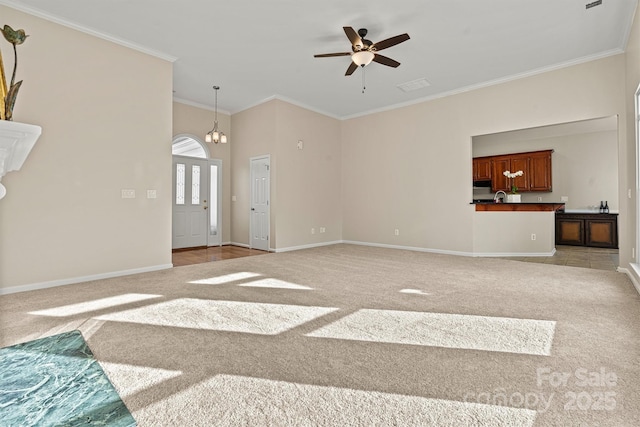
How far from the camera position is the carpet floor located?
4.83 feet

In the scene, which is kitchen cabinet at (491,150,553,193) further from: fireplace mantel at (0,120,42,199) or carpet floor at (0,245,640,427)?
fireplace mantel at (0,120,42,199)

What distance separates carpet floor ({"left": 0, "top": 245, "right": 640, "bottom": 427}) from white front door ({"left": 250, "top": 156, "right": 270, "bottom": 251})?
2670 mm

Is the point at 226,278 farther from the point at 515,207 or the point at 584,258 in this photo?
the point at 584,258

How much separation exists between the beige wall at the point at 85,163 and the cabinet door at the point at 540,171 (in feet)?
28.1

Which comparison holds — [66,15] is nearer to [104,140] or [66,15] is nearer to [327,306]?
[104,140]

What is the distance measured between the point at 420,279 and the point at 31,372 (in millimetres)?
3711

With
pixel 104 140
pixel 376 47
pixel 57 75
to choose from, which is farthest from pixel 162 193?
pixel 376 47

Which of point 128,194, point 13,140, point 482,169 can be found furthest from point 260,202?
point 482,169

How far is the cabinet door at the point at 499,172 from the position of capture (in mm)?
8438

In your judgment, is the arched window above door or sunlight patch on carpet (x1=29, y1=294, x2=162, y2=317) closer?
→ sunlight patch on carpet (x1=29, y1=294, x2=162, y2=317)

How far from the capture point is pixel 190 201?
7.05m

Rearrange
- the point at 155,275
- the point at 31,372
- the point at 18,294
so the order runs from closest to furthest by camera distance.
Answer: the point at 31,372, the point at 18,294, the point at 155,275

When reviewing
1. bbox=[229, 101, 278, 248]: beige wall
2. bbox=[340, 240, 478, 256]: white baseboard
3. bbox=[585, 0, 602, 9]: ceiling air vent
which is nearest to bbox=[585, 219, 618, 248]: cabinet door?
bbox=[340, 240, 478, 256]: white baseboard

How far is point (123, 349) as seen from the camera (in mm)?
2090
